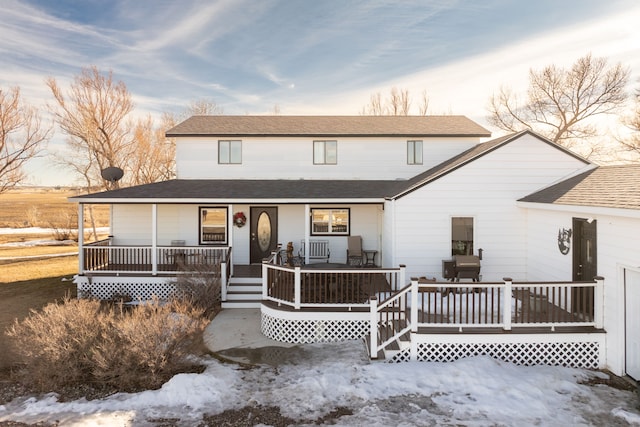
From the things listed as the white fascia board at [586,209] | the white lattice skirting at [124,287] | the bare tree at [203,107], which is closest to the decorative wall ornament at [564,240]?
the white fascia board at [586,209]

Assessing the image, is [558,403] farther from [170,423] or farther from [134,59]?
[134,59]

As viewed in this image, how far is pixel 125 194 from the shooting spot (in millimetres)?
13648

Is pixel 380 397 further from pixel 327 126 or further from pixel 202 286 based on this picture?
pixel 327 126

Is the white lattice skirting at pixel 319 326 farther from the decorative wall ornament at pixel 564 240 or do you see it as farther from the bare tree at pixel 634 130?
the bare tree at pixel 634 130

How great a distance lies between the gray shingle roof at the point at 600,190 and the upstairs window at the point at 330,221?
6.67 metres

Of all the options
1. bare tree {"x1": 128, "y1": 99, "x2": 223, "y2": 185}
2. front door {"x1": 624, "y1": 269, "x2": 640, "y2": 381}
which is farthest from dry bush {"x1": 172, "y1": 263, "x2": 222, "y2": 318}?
bare tree {"x1": 128, "y1": 99, "x2": 223, "y2": 185}

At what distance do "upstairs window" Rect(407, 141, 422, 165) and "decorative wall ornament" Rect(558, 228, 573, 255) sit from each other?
7700 millimetres

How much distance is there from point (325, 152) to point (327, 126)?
157 centimetres

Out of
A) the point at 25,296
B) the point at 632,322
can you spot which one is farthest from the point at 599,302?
the point at 25,296

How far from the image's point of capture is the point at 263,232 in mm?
15453

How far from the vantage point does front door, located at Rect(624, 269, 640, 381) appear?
6922mm

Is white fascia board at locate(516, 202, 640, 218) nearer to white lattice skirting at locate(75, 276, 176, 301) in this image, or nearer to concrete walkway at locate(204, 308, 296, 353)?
concrete walkway at locate(204, 308, 296, 353)

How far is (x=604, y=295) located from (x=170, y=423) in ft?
28.3

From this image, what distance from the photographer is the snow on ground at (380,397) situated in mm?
5746
